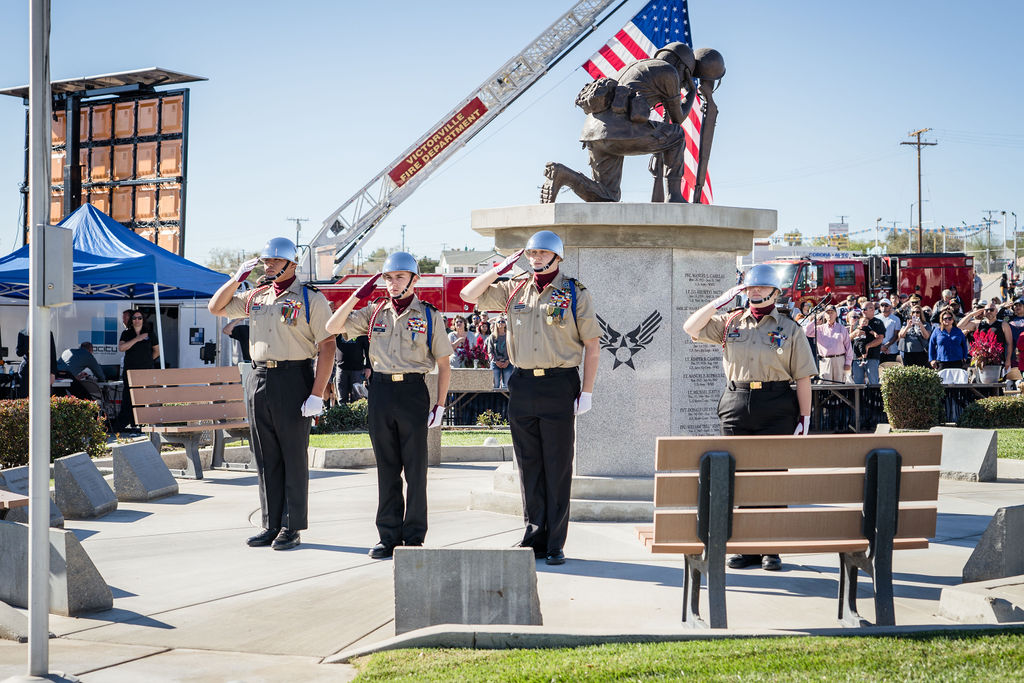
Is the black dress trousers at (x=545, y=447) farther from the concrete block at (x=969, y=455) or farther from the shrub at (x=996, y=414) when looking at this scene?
the shrub at (x=996, y=414)

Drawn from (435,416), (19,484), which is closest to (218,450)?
(19,484)

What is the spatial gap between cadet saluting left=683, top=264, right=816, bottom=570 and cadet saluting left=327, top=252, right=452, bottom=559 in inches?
65.3

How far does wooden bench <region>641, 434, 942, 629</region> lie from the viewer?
183 inches

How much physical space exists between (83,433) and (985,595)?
909 centimetres

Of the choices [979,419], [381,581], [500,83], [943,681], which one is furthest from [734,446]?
[500,83]

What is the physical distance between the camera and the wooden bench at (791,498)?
15.3 ft

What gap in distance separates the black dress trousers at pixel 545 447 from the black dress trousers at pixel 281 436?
1.46 metres

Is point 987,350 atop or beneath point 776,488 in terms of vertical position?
atop

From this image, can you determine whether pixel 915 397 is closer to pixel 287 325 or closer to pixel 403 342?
pixel 403 342

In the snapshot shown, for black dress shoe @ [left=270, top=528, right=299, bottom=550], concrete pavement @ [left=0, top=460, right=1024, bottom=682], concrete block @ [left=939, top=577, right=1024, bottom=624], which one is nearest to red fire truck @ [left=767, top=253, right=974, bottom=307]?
concrete pavement @ [left=0, top=460, right=1024, bottom=682]

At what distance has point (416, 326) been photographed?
6.51 meters

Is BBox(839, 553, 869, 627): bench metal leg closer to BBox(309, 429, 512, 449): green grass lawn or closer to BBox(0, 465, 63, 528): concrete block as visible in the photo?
BBox(0, 465, 63, 528): concrete block

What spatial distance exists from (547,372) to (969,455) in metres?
5.61

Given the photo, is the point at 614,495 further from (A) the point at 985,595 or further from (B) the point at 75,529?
(B) the point at 75,529
